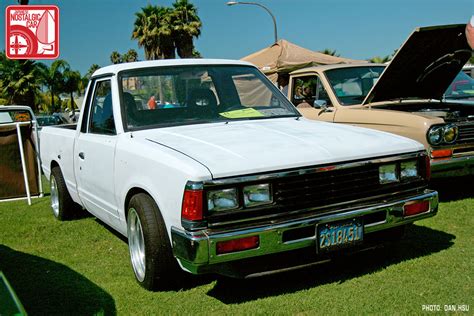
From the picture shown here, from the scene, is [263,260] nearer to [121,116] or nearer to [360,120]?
[121,116]

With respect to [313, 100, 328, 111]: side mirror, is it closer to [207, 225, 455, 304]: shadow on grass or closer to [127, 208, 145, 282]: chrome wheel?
[207, 225, 455, 304]: shadow on grass

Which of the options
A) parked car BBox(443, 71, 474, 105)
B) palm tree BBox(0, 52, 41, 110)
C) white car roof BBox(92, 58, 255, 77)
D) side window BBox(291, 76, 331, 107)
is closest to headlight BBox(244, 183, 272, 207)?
white car roof BBox(92, 58, 255, 77)

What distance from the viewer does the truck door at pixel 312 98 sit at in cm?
671

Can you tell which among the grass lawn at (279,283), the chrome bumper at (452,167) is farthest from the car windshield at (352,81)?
the grass lawn at (279,283)

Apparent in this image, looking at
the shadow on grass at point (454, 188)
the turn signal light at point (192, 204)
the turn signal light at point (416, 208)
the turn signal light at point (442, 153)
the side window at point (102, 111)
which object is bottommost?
the shadow on grass at point (454, 188)

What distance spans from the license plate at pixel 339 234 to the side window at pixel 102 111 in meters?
1.94

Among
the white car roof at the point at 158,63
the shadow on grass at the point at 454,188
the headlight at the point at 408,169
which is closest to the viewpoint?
the headlight at the point at 408,169

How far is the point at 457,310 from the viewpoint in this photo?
3057mm

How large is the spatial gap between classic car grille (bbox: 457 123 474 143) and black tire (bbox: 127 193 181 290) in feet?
11.9

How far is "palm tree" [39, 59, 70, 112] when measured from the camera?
192 ft

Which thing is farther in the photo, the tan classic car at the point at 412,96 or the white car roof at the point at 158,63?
the tan classic car at the point at 412,96

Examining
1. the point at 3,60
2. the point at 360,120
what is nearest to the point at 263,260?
the point at 360,120

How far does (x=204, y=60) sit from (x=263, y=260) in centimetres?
231

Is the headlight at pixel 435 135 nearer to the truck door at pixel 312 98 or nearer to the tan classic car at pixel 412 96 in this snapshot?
the tan classic car at pixel 412 96
